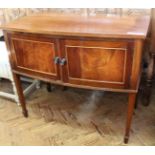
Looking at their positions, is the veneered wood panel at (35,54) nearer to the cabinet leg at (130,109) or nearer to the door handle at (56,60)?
the door handle at (56,60)

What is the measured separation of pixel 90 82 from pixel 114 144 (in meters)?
0.51

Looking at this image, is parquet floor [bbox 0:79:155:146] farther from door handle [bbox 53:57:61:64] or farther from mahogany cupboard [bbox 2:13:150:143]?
door handle [bbox 53:57:61:64]

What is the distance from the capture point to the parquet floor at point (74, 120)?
155 cm

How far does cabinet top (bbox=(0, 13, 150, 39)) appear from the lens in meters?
1.12

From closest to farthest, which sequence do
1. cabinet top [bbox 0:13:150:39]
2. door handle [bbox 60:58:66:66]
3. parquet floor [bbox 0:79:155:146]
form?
cabinet top [bbox 0:13:150:39] < door handle [bbox 60:58:66:66] < parquet floor [bbox 0:79:155:146]

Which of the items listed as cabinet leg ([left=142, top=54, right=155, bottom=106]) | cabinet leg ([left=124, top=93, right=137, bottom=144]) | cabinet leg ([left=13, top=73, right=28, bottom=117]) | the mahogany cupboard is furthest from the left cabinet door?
cabinet leg ([left=142, top=54, right=155, bottom=106])

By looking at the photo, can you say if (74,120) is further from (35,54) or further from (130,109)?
(35,54)

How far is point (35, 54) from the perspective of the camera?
1343 millimetres

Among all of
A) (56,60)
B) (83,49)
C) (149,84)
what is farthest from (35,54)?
(149,84)

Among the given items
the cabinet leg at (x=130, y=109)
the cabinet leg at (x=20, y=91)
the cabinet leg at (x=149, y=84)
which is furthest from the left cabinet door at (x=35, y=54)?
the cabinet leg at (x=149, y=84)

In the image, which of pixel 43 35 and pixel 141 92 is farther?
pixel 141 92

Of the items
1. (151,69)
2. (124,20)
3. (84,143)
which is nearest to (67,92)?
(84,143)

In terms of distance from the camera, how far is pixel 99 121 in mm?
1705

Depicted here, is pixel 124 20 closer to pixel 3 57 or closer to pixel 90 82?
pixel 90 82
